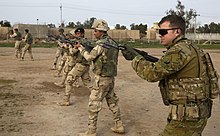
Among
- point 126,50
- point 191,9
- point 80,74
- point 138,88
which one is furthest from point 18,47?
point 191,9

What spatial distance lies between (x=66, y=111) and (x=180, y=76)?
4.92 meters

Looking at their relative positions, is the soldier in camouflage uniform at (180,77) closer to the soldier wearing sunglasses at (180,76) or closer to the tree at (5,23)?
the soldier wearing sunglasses at (180,76)

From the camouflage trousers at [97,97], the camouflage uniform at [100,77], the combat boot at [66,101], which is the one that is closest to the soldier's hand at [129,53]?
the camouflage uniform at [100,77]

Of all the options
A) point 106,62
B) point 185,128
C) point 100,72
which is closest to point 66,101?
point 100,72

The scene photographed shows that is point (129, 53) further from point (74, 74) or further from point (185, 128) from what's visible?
point (74, 74)

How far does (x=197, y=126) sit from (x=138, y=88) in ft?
26.3

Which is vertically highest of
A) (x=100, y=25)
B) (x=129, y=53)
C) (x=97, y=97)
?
(x=100, y=25)

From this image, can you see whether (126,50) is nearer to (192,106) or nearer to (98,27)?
(192,106)

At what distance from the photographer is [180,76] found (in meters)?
3.57

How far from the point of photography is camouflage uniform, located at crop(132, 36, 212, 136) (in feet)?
11.5

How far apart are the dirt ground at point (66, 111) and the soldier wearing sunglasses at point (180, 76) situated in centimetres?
301

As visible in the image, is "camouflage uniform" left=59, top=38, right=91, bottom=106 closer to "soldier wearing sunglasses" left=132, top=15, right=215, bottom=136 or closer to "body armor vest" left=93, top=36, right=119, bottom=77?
"body armor vest" left=93, top=36, right=119, bottom=77

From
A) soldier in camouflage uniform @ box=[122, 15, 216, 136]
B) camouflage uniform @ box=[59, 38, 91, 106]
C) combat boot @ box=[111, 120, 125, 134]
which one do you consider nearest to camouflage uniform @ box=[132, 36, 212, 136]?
soldier in camouflage uniform @ box=[122, 15, 216, 136]

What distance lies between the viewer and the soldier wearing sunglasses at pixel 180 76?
3.52 meters
